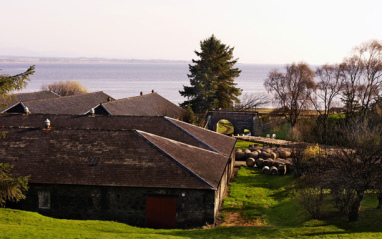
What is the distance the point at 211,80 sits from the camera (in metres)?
71.4

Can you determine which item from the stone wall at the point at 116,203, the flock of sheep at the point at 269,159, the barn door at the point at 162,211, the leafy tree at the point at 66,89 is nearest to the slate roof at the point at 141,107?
the flock of sheep at the point at 269,159

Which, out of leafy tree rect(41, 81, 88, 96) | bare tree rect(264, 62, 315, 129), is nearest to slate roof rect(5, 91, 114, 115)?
bare tree rect(264, 62, 315, 129)

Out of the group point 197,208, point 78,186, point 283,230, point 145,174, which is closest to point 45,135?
point 78,186

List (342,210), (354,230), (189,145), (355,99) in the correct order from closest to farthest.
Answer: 1. (354,230)
2. (342,210)
3. (189,145)
4. (355,99)

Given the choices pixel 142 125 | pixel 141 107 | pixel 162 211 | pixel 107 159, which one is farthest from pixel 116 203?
pixel 141 107

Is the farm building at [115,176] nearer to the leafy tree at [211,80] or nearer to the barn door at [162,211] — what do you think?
the barn door at [162,211]

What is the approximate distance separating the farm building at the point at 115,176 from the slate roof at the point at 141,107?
47.5 feet

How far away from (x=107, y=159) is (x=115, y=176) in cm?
175

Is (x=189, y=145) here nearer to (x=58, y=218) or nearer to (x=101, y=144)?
(x=101, y=144)

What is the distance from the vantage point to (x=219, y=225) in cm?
2320

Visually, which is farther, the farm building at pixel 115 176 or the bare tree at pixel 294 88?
the bare tree at pixel 294 88

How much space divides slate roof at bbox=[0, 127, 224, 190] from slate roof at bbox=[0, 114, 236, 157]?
386 cm

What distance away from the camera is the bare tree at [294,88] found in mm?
65188

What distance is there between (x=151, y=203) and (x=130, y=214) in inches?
58.2
